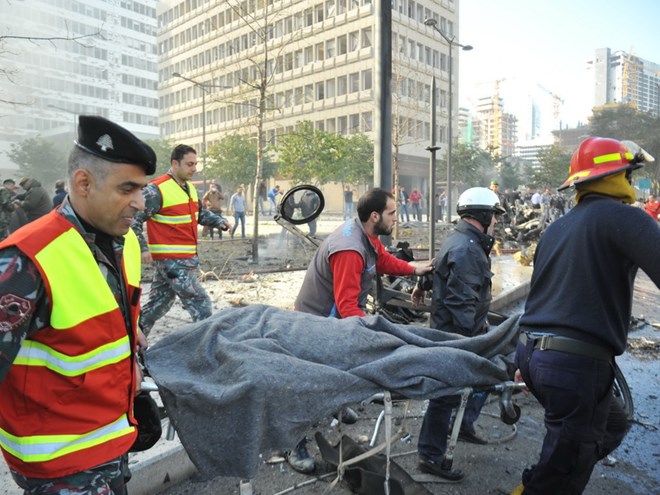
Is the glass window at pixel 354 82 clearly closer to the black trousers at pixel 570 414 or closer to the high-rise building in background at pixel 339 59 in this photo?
the high-rise building in background at pixel 339 59

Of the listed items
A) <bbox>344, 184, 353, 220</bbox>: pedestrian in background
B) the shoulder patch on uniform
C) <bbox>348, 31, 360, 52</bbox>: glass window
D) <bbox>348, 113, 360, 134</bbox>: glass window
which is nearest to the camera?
the shoulder patch on uniform

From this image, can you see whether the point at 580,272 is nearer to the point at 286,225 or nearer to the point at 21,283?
the point at 21,283

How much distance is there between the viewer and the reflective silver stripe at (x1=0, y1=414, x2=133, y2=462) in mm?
1547

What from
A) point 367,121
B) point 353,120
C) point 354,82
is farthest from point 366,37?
point 367,121

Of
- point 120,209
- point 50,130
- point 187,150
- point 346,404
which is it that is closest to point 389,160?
point 187,150

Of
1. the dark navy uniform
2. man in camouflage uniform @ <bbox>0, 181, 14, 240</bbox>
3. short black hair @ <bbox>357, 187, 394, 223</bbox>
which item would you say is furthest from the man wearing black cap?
man in camouflage uniform @ <bbox>0, 181, 14, 240</bbox>

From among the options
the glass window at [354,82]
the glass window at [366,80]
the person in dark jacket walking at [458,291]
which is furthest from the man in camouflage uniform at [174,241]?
the glass window at [354,82]

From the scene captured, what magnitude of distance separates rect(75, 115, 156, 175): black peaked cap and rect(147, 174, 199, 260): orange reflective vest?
3.08 meters

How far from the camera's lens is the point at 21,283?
1451 mm

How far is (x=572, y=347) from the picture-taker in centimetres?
228

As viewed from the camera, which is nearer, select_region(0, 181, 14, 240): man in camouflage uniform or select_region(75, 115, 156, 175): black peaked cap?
select_region(75, 115, 156, 175): black peaked cap

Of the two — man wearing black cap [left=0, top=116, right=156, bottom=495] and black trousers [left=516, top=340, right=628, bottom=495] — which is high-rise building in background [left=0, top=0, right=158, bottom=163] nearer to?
man wearing black cap [left=0, top=116, right=156, bottom=495]

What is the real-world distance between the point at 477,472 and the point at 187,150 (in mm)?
3712

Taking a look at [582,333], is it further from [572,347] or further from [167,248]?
[167,248]
